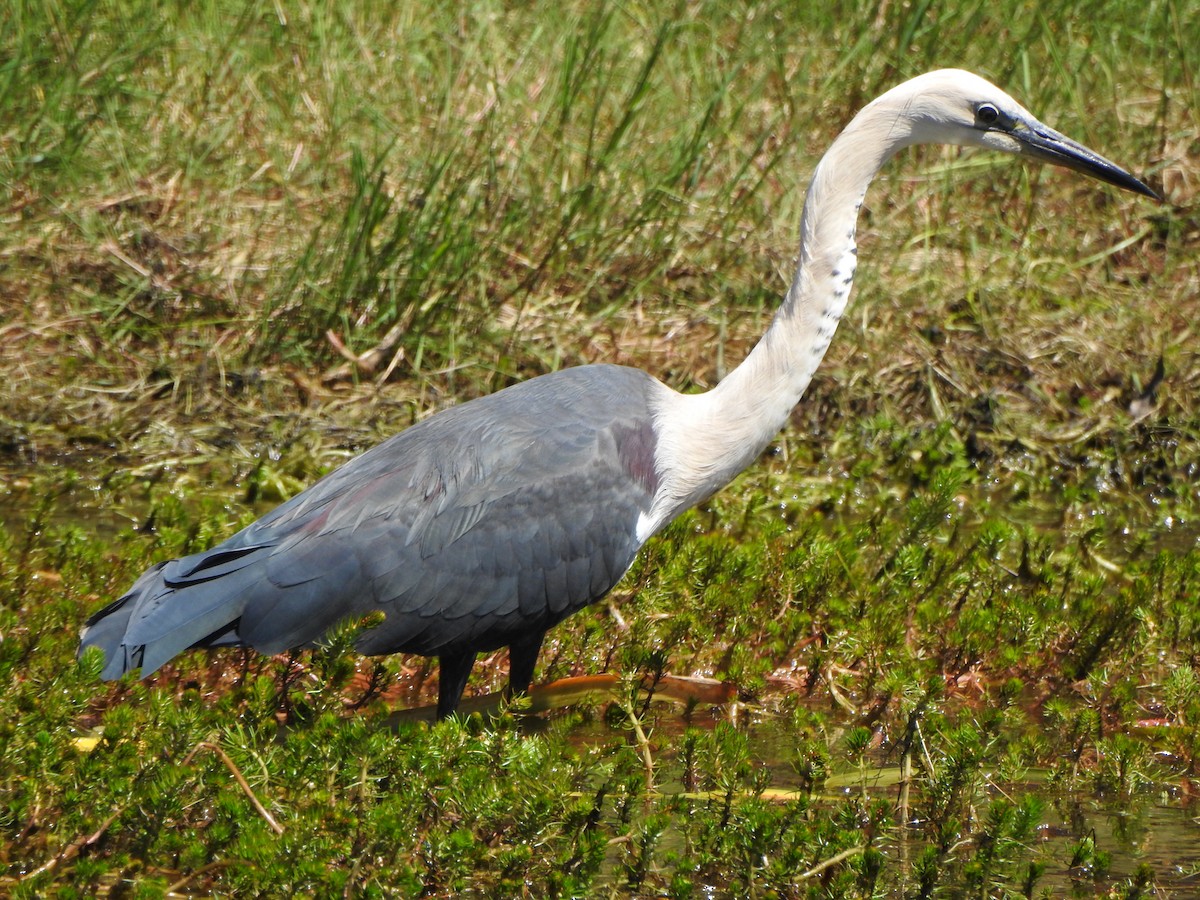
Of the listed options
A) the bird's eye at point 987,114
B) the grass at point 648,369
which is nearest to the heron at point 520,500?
the bird's eye at point 987,114

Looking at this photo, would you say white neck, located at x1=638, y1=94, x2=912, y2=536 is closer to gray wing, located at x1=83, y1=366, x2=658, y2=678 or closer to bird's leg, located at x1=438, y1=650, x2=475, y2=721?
gray wing, located at x1=83, y1=366, x2=658, y2=678

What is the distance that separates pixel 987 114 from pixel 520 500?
1764mm

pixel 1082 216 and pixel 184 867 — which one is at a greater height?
pixel 1082 216

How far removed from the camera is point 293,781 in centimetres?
331

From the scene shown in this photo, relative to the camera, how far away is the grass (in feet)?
10.8

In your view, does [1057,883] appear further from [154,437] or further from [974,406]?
[154,437]

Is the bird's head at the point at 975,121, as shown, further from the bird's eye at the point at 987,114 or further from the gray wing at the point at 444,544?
the gray wing at the point at 444,544

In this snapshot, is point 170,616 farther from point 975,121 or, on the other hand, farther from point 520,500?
point 975,121

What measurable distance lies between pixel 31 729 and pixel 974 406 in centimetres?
479

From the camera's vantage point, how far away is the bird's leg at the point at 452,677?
13.8ft

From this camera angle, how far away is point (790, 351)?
4.40 metres

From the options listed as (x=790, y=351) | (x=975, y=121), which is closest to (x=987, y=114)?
(x=975, y=121)

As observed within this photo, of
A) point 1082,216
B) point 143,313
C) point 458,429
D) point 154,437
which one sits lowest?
point 154,437

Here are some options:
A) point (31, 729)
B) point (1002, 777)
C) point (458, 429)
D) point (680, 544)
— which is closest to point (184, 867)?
point (31, 729)
